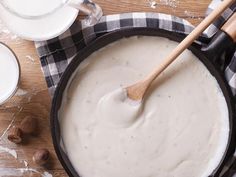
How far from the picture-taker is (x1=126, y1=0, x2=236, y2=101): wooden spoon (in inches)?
45.6

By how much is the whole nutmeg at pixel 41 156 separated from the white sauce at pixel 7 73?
137mm

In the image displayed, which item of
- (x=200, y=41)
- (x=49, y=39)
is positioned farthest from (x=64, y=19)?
(x=200, y=41)

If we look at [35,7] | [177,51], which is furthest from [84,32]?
[177,51]

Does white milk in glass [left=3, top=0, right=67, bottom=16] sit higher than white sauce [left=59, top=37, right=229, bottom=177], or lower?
higher

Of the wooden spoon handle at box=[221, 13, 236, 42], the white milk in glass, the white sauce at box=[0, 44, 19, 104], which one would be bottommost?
the white sauce at box=[0, 44, 19, 104]

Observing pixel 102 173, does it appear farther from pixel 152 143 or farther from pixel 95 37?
pixel 95 37

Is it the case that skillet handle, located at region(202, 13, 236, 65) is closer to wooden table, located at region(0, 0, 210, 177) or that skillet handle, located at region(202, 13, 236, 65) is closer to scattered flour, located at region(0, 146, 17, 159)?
wooden table, located at region(0, 0, 210, 177)

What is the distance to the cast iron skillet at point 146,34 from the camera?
118 cm

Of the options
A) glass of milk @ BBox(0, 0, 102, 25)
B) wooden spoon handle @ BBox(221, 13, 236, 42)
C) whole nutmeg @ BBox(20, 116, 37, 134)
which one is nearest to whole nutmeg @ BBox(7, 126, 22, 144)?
whole nutmeg @ BBox(20, 116, 37, 134)

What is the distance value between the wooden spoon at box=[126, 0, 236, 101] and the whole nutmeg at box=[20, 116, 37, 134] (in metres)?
0.23

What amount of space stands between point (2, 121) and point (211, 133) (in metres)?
0.45

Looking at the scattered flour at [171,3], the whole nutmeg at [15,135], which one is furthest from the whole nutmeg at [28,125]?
the scattered flour at [171,3]

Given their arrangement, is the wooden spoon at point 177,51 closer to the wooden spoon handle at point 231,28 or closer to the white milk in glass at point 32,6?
the wooden spoon handle at point 231,28

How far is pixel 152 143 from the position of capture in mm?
1215
